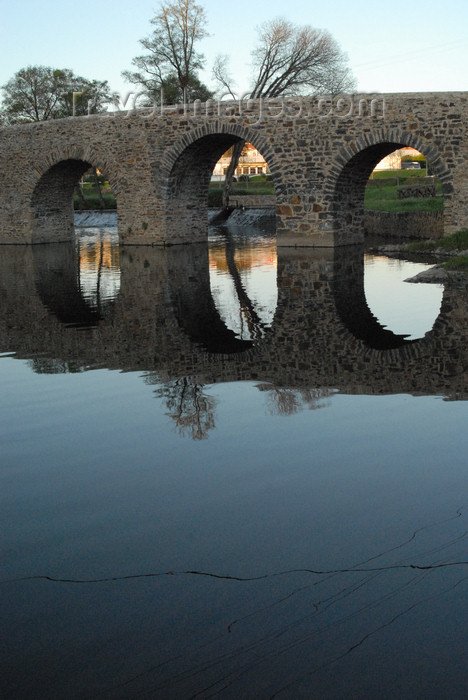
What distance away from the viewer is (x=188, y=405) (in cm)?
A: 592

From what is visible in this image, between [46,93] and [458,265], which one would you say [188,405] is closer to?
[458,265]

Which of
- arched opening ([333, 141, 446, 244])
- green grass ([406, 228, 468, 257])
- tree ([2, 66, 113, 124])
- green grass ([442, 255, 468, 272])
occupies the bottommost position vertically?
green grass ([442, 255, 468, 272])

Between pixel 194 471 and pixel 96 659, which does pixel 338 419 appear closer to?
pixel 194 471

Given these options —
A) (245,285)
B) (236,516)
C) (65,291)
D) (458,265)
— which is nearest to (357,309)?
(245,285)

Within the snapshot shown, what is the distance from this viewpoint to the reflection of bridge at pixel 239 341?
6742 millimetres

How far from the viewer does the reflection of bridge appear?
674 centimetres

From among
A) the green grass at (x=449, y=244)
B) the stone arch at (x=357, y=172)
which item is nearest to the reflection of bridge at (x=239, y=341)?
the green grass at (x=449, y=244)

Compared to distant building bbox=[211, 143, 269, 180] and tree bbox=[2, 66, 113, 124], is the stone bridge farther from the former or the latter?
distant building bbox=[211, 143, 269, 180]

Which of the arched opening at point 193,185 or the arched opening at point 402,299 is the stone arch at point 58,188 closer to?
the arched opening at point 193,185

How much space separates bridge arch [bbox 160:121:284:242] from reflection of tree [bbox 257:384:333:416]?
622 inches

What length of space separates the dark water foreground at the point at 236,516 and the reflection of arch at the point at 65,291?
1.86 meters

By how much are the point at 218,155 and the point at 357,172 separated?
205 inches

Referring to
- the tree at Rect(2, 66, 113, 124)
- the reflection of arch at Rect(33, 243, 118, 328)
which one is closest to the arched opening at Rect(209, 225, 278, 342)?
the reflection of arch at Rect(33, 243, 118, 328)

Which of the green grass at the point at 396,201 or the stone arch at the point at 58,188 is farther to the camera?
the green grass at the point at 396,201
